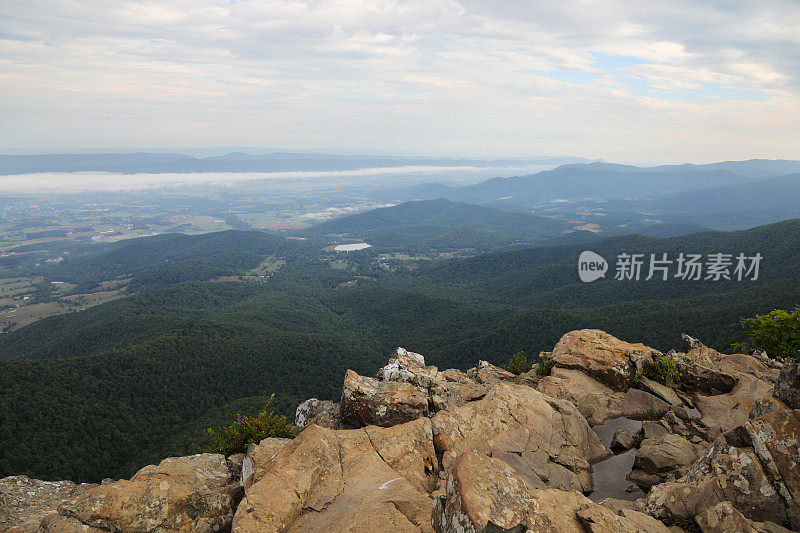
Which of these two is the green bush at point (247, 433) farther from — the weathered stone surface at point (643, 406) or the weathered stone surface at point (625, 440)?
the weathered stone surface at point (643, 406)

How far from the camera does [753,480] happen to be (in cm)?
1252

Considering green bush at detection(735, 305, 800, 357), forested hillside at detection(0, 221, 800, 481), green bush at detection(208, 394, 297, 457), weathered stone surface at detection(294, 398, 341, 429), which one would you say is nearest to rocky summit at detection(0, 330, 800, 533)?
weathered stone surface at detection(294, 398, 341, 429)

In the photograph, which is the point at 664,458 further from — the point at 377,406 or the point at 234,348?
the point at 234,348

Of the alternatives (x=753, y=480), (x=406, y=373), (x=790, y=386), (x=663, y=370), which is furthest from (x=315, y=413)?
(x=663, y=370)

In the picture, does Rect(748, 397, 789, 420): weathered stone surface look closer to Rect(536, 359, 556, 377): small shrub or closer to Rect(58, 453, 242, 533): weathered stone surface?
Rect(536, 359, 556, 377): small shrub

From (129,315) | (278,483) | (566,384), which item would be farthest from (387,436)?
(129,315)

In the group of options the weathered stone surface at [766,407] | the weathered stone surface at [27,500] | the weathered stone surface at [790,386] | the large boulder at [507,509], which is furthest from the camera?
the weathered stone surface at [27,500]

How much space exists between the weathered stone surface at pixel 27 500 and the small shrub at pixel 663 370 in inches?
1385

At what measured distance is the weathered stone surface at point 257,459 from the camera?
15312 mm

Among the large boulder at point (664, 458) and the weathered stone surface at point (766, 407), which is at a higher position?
the weathered stone surface at point (766, 407)

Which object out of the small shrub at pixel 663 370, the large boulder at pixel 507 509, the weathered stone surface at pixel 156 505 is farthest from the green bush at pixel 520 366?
the weathered stone surface at pixel 156 505

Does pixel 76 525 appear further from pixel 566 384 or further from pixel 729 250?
pixel 729 250

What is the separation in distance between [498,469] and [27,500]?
80.7 feet

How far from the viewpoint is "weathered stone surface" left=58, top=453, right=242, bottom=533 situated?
13289mm
